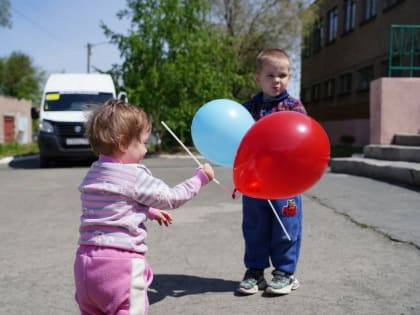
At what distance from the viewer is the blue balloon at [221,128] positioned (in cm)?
311

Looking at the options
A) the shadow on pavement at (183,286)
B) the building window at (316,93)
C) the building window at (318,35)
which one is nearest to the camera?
the shadow on pavement at (183,286)

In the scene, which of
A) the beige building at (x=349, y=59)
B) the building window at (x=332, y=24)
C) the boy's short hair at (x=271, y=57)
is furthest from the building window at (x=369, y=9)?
the boy's short hair at (x=271, y=57)

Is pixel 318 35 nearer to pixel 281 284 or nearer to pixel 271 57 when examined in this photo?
pixel 271 57

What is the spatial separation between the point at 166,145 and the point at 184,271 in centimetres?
1661

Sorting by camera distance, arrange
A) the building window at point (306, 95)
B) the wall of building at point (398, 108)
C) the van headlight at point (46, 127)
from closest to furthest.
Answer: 1. the wall of building at point (398, 108)
2. the van headlight at point (46, 127)
3. the building window at point (306, 95)

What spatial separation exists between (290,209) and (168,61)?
15402mm

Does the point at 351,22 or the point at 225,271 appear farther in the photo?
the point at 351,22

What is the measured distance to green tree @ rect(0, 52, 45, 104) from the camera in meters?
50.7

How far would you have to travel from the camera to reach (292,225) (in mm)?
3188

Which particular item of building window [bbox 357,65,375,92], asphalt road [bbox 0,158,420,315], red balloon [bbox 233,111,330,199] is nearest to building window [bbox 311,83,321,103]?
building window [bbox 357,65,375,92]

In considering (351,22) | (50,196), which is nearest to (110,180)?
(50,196)

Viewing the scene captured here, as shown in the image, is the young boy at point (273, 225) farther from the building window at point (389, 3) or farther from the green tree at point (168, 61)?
the building window at point (389, 3)

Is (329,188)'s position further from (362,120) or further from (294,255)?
(362,120)

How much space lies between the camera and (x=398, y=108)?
34.3ft
